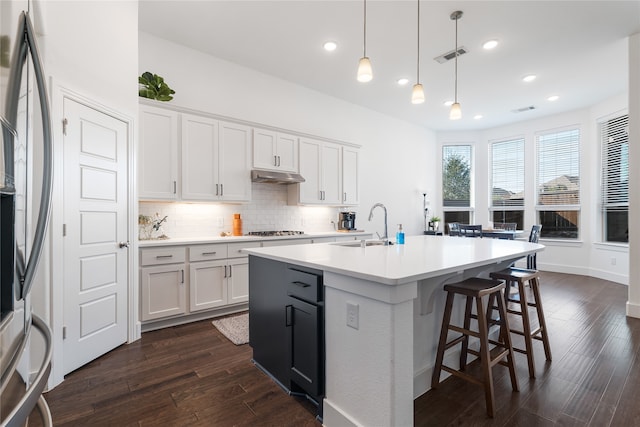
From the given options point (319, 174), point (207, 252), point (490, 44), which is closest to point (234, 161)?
point (207, 252)

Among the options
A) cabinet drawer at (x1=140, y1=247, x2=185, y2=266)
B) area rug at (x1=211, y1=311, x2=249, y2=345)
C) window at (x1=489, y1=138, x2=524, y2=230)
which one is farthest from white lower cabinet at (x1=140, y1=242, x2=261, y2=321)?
window at (x1=489, y1=138, x2=524, y2=230)

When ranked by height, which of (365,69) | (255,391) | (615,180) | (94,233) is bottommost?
(255,391)

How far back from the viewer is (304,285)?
1893 mm

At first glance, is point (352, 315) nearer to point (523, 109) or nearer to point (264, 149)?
point (264, 149)

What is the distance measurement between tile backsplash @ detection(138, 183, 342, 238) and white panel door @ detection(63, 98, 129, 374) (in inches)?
34.5

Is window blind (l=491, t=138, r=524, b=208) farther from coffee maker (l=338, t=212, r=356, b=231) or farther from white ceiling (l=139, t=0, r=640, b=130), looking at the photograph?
coffee maker (l=338, t=212, r=356, b=231)

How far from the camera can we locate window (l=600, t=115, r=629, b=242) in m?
5.34

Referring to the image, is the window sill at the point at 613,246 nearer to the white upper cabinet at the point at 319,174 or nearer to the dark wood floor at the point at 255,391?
the dark wood floor at the point at 255,391

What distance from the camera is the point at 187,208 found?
12.6ft

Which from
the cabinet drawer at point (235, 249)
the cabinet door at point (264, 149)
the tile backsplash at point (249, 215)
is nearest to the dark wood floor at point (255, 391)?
the cabinet drawer at point (235, 249)

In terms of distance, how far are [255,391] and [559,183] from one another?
7.18 metres

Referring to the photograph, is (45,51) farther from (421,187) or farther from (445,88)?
(421,187)

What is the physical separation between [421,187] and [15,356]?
732 centimetres

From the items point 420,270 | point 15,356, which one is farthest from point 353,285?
point 15,356
